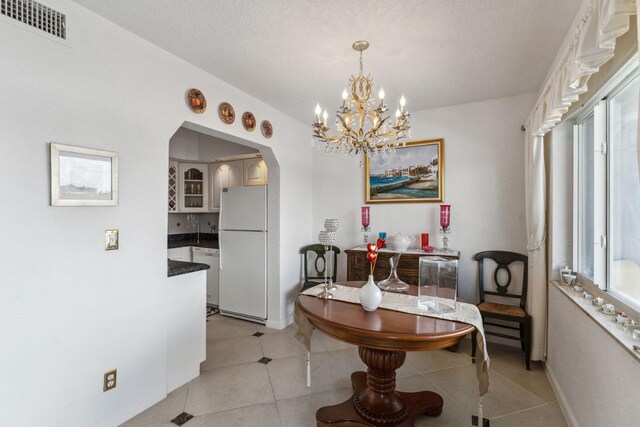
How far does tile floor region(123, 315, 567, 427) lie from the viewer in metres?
1.90

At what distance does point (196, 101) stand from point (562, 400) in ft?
11.6

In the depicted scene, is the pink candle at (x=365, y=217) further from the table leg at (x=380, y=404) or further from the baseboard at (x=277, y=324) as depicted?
the table leg at (x=380, y=404)

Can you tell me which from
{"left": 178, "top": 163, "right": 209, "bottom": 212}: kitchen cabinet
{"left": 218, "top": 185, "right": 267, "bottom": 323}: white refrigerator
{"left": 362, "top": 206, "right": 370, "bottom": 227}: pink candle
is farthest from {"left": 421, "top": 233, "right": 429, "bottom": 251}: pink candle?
{"left": 178, "top": 163, "right": 209, "bottom": 212}: kitchen cabinet

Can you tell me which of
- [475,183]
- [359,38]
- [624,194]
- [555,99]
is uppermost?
[359,38]

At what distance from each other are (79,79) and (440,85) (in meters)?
2.80

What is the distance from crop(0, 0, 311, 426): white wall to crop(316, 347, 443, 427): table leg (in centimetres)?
134

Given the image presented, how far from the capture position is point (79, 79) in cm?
168

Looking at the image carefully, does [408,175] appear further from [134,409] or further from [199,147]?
[134,409]

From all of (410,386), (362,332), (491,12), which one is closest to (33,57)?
(362,332)

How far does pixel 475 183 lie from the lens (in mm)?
3168

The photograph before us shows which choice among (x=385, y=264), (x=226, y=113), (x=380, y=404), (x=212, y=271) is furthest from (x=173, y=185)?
(x=380, y=404)

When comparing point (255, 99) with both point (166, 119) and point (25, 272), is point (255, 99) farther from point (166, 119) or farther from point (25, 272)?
point (25, 272)

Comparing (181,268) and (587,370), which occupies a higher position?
(181,268)

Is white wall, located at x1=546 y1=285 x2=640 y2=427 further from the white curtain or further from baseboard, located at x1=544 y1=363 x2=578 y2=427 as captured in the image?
the white curtain
